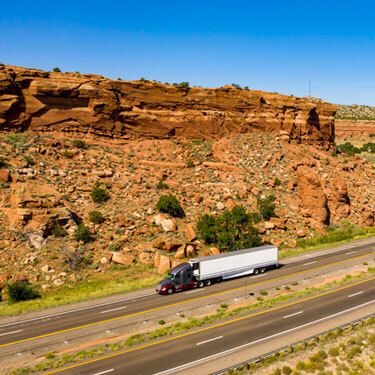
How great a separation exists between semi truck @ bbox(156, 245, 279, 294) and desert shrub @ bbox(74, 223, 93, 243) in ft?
37.0

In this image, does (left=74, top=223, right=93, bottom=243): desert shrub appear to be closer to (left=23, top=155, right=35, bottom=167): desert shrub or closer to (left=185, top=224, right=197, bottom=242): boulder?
(left=185, top=224, right=197, bottom=242): boulder

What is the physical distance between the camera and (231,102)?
66125 mm

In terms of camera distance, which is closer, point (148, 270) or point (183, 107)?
point (148, 270)

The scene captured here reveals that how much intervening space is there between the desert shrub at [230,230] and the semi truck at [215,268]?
4.85 meters

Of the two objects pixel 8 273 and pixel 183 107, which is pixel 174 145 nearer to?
pixel 183 107

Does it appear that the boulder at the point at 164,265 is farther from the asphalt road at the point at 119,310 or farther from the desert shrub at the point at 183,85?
the desert shrub at the point at 183,85

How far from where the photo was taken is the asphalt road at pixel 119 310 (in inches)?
1057

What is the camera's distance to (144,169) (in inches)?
2168

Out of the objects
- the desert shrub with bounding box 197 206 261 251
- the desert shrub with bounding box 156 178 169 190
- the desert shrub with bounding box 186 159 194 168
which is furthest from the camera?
the desert shrub with bounding box 186 159 194 168

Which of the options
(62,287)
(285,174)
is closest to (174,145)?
(285,174)

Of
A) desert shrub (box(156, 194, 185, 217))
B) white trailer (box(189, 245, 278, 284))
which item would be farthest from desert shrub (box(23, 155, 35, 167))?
white trailer (box(189, 245, 278, 284))

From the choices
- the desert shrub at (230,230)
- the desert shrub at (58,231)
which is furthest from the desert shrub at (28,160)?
the desert shrub at (230,230)

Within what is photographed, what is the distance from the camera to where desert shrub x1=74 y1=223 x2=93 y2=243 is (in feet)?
133

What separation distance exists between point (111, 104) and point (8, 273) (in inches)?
1204
